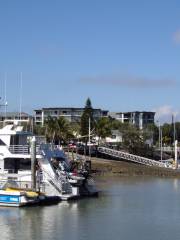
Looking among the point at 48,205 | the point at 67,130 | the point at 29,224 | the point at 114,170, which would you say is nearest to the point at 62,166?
the point at 48,205

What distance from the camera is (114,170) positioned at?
3903 inches

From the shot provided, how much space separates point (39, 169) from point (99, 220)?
36.3ft

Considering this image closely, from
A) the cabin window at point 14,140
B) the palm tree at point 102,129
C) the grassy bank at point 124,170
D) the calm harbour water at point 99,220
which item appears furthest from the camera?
the palm tree at point 102,129

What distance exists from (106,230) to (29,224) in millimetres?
5401

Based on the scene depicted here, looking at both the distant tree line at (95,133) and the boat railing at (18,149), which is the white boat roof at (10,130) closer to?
the boat railing at (18,149)

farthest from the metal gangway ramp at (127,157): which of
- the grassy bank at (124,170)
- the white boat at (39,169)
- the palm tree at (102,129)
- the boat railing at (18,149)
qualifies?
the boat railing at (18,149)

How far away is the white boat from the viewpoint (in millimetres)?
52094

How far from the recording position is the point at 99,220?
43.8m

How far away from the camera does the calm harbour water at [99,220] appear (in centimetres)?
3819

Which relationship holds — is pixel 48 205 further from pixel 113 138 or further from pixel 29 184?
pixel 113 138

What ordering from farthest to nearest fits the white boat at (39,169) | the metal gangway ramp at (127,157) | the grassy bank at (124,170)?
the metal gangway ramp at (127,157)
the grassy bank at (124,170)
the white boat at (39,169)

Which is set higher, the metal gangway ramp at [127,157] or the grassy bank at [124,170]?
the metal gangway ramp at [127,157]

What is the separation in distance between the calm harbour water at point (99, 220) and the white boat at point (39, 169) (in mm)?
1755

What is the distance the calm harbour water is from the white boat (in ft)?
5.76
